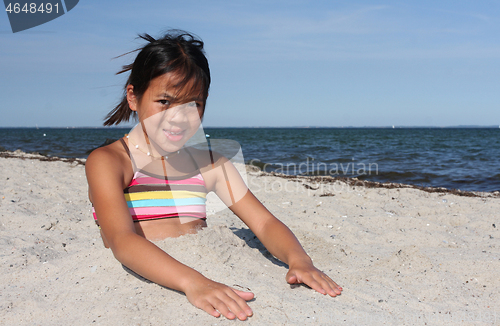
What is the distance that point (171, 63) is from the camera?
1.70 meters

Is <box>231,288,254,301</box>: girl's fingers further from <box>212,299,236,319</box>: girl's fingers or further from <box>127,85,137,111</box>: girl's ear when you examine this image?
<box>127,85,137,111</box>: girl's ear

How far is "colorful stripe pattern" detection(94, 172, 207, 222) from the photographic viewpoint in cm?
191

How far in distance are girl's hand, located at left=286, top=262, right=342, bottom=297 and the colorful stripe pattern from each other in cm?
67

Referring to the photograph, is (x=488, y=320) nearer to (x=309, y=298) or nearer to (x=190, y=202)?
(x=309, y=298)

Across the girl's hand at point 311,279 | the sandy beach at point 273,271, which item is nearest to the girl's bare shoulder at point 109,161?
the sandy beach at point 273,271

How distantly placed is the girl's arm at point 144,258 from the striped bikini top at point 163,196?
219 millimetres

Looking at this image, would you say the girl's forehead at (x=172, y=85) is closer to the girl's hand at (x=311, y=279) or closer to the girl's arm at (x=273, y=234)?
the girl's arm at (x=273, y=234)

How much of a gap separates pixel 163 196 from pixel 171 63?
2.35ft

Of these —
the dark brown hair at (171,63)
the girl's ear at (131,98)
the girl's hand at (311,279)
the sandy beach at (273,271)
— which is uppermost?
the dark brown hair at (171,63)

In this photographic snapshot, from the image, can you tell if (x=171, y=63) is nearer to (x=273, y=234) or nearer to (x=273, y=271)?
(x=273, y=234)

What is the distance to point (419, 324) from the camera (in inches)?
62.9

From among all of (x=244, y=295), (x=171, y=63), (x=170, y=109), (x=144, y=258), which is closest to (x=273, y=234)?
(x=244, y=295)

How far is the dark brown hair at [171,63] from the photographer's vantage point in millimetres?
1712

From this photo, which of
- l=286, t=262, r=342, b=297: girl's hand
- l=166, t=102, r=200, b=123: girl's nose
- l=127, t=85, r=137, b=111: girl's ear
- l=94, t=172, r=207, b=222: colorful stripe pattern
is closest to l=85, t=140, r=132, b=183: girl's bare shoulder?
l=94, t=172, r=207, b=222: colorful stripe pattern
